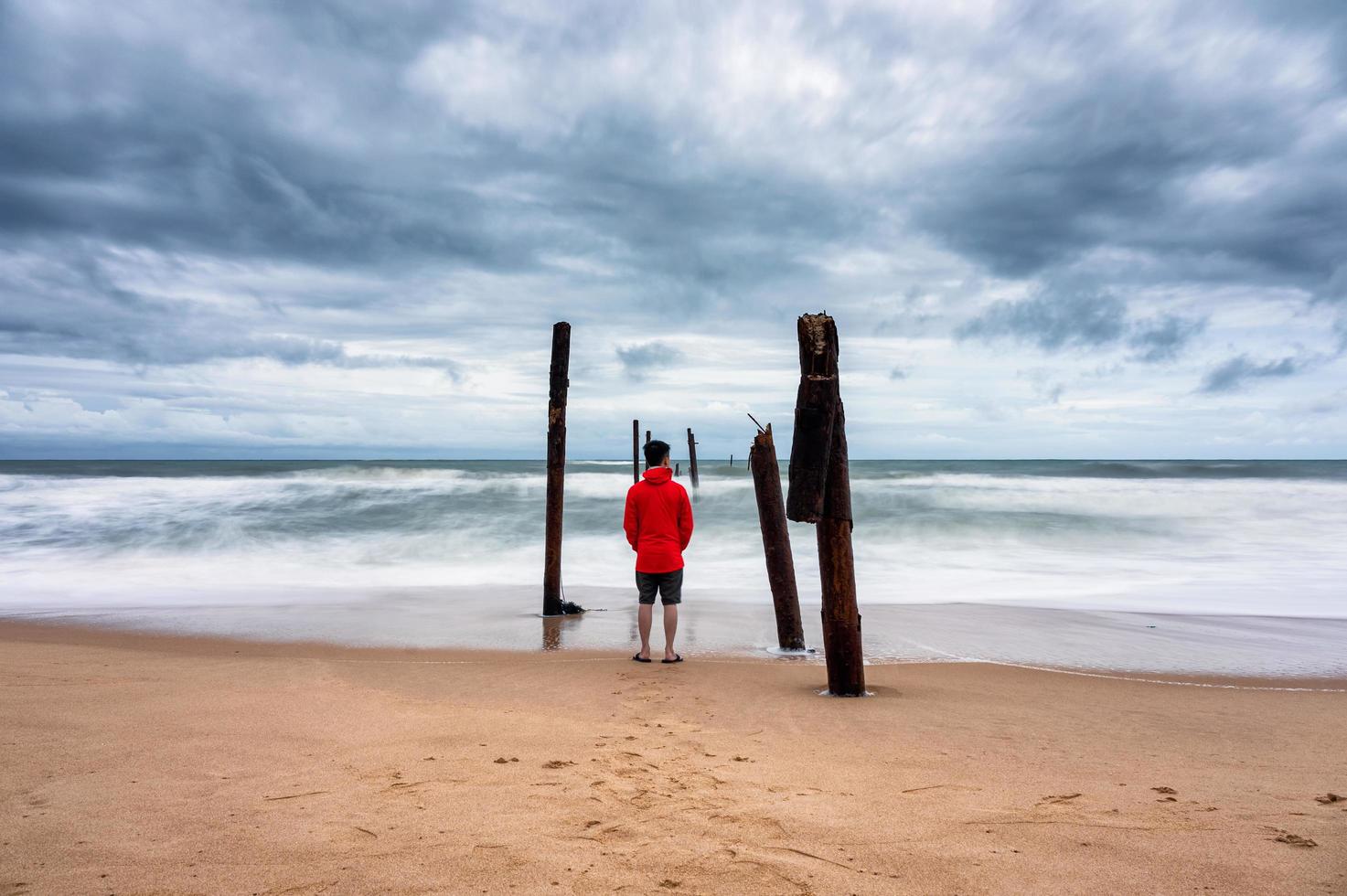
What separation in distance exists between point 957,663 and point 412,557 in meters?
12.6

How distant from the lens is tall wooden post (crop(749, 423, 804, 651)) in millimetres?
7637

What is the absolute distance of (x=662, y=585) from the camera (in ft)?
23.4

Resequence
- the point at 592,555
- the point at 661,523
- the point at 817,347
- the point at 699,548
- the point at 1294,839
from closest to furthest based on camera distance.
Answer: the point at 1294,839 → the point at 817,347 → the point at 661,523 → the point at 592,555 → the point at 699,548

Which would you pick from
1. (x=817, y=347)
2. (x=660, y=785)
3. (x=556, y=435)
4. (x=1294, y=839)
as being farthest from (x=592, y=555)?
(x=1294, y=839)

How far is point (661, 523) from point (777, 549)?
1.32m

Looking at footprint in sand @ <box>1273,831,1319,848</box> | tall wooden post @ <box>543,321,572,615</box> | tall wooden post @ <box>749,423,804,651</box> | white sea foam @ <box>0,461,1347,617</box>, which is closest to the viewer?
footprint in sand @ <box>1273,831,1319,848</box>

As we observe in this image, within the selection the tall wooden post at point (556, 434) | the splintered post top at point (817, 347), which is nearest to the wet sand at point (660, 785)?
the splintered post top at point (817, 347)

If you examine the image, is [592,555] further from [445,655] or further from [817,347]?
[817,347]

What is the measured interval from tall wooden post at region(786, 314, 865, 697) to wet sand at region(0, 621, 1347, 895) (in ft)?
1.26

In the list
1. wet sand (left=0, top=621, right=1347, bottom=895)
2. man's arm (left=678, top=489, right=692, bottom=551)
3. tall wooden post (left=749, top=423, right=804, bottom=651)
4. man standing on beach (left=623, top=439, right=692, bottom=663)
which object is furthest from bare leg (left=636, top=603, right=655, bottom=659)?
tall wooden post (left=749, top=423, right=804, bottom=651)

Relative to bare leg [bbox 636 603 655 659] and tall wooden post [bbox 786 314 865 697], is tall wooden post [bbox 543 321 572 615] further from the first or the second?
tall wooden post [bbox 786 314 865 697]

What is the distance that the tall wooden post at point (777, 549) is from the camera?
764 centimetres

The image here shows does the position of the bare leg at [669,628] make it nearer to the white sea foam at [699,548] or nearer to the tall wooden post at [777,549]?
the tall wooden post at [777,549]

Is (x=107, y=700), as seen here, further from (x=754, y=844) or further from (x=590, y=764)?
(x=754, y=844)
